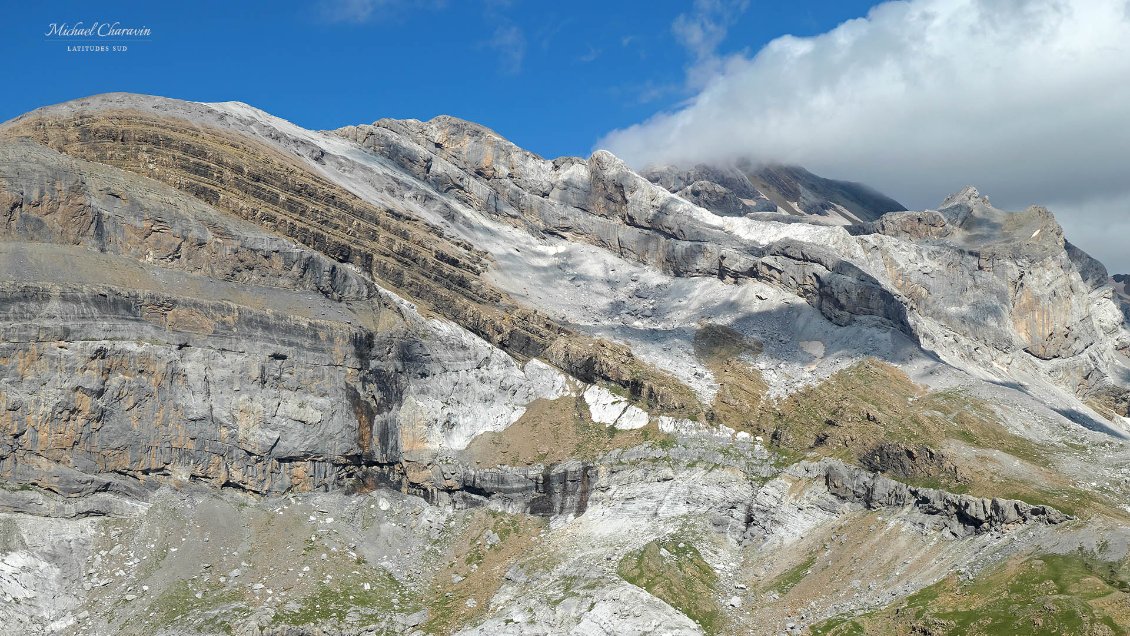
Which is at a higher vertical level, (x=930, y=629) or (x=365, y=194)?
(x=365, y=194)

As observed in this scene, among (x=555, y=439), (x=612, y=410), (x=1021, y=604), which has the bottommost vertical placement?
(x=1021, y=604)

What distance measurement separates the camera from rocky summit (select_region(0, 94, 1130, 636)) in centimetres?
8262

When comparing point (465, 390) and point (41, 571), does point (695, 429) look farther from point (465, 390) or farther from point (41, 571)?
point (41, 571)

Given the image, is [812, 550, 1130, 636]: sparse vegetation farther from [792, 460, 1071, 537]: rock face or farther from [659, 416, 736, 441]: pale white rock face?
[659, 416, 736, 441]: pale white rock face

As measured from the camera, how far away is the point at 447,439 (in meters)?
108

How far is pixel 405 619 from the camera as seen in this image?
282ft

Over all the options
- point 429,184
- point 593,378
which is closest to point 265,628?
point 593,378

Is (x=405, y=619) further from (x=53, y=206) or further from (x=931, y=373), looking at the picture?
A: (x=931, y=373)

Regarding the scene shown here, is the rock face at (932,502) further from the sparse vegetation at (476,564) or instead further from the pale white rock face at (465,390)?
the pale white rock face at (465,390)

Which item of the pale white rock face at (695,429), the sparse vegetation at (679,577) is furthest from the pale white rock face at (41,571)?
the pale white rock face at (695,429)

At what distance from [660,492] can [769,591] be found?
1573cm

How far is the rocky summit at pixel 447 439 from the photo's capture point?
82.6 meters

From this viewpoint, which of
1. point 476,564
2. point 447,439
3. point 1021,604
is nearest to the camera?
point 1021,604

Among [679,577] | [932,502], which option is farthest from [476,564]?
[932,502]
